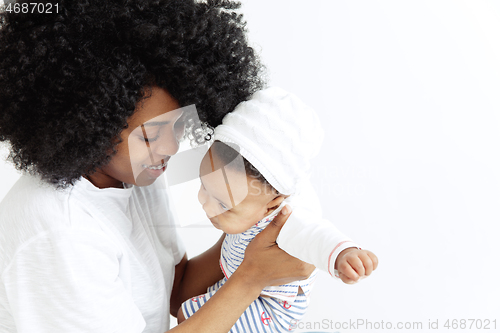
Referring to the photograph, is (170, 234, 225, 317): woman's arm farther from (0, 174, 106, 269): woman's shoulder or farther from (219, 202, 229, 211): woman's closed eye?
(0, 174, 106, 269): woman's shoulder

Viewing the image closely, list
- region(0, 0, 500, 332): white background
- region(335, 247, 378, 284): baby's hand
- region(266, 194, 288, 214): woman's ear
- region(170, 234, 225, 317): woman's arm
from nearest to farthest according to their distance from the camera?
region(335, 247, 378, 284): baby's hand
region(266, 194, 288, 214): woman's ear
region(170, 234, 225, 317): woman's arm
region(0, 0, 500, 332): white background

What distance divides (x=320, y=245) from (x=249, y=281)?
0.60 feet

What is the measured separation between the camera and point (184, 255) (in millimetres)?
1246

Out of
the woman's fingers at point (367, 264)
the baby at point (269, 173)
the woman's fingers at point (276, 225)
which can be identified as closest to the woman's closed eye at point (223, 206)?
the baby at point (269, 173)

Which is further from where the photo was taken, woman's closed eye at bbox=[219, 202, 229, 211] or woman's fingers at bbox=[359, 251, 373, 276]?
woman's closed eye at bbox=[219, 202, 229, 211]

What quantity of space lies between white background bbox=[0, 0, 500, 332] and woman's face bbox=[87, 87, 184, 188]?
Answer: 643 millimetres

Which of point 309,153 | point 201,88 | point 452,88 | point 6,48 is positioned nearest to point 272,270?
point 309,153

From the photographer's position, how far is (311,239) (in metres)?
0.84

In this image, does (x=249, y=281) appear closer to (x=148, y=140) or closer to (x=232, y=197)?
(x=232, y=197)

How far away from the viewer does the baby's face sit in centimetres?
91

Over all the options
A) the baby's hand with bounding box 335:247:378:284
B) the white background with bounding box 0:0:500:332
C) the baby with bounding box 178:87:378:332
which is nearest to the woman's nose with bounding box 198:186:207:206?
the baby with bounding box 178:87:378:332

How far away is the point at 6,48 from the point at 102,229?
1.18 feet

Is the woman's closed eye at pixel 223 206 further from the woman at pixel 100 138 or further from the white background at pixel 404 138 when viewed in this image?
the white background at pixel 404 138

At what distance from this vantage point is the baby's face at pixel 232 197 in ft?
2.99
